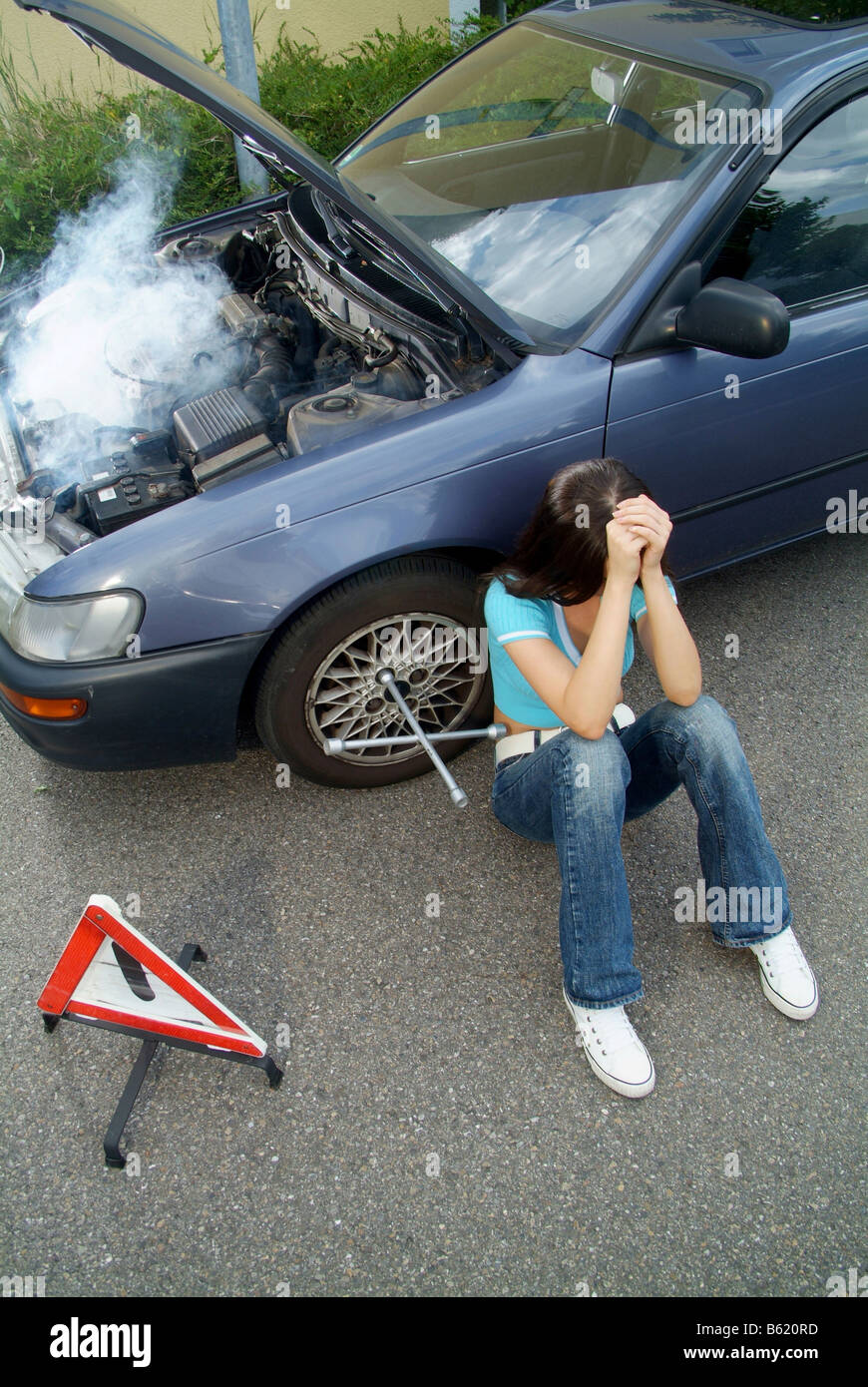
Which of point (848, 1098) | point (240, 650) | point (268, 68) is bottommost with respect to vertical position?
point (848, 1098)

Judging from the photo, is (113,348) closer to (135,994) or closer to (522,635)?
(522,635)

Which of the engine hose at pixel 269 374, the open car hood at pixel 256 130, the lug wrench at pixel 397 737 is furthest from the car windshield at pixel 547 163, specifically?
the lug wrench at pixel 397 737

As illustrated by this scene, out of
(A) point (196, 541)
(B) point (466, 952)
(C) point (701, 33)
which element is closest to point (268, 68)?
(C) point (701, 33)

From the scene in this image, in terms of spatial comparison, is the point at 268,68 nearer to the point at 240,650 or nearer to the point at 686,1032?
the point at 240,650

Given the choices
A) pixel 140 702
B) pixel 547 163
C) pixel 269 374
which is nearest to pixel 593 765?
pixel 140 702

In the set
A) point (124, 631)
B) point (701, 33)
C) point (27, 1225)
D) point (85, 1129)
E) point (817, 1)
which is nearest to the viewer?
point (27, 1225)

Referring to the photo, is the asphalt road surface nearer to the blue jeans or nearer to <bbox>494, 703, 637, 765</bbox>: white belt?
the blue jeans

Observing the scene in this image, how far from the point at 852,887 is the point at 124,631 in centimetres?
191

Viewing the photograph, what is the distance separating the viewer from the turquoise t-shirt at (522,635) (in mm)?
1931

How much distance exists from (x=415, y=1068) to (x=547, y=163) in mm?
2585

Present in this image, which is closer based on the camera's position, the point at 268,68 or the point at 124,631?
the point at 124,631

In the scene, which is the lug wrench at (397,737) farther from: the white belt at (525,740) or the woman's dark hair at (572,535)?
the woman's dark hair at (572,535)

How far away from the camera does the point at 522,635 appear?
1.91m

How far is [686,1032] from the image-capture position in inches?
79.5
